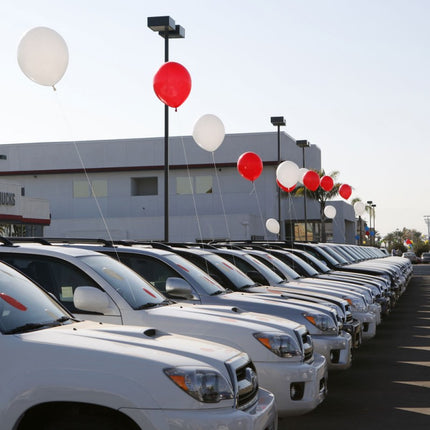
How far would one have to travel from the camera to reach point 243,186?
183 ft

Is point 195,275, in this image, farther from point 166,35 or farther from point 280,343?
point 166,35

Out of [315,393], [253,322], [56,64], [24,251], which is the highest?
[56,64]

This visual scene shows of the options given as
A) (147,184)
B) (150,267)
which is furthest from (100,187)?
(150,267)

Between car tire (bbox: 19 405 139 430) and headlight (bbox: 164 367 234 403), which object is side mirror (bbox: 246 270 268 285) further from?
car tire (bbox: 19 405 139 430)

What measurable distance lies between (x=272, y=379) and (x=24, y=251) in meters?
2.48

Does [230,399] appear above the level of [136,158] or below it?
below

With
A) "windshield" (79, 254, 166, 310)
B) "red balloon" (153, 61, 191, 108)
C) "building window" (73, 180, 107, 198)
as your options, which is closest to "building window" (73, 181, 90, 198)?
"building window" (73, 180, 107, 198)

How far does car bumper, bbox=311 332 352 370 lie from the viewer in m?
9.24

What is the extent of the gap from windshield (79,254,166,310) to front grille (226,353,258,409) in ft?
6.32

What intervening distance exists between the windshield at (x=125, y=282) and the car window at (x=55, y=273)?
148mm

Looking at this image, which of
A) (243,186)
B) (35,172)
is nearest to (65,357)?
(243,186)

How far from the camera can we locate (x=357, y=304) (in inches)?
518

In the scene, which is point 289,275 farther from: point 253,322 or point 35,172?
point 35,172

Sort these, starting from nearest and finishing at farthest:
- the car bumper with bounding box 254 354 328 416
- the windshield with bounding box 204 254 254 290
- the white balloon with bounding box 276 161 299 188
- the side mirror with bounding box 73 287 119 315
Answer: the side mirror with bounding box 73 287 119 315 → the car bumper with bounding box 254 354 328 416 → the windshield with bounding box 204 254 254 290 → the white balloon with bounding box 276 161 299 188
